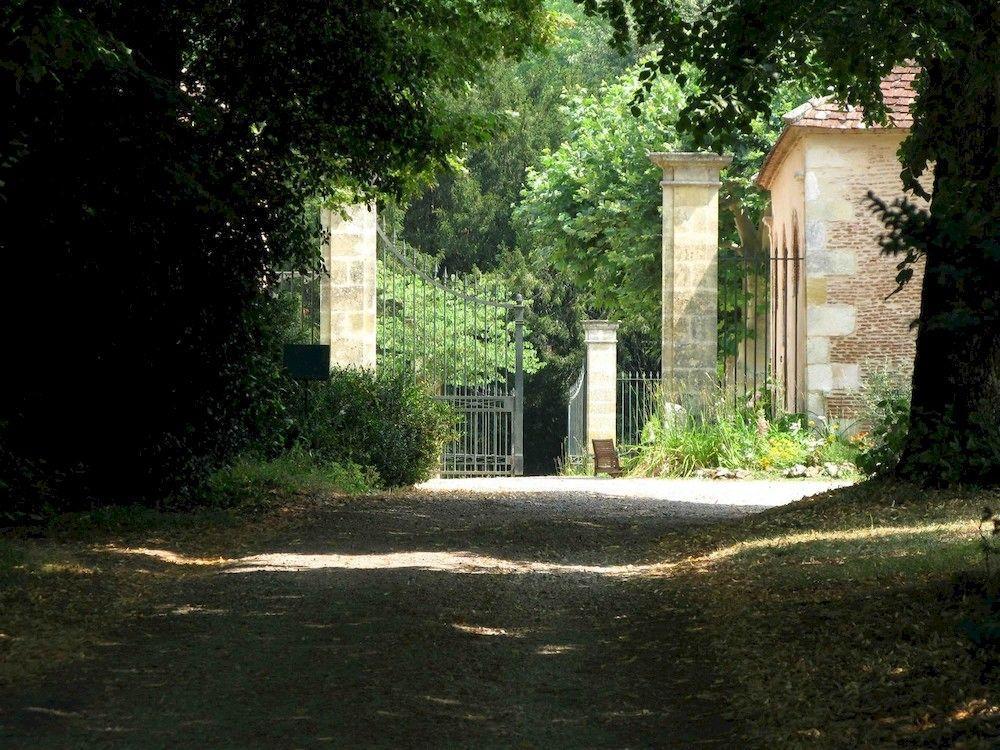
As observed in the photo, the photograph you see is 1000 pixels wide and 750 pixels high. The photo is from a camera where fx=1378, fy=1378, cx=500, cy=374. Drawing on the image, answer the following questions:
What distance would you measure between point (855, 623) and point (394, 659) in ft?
7.25

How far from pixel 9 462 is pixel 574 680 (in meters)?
6.43

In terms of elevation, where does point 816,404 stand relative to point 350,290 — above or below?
below

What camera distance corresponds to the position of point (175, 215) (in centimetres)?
1161

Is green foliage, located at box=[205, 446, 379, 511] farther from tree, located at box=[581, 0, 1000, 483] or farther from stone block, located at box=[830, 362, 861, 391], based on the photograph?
stone block, located at box=[830, 362, 861, 391]

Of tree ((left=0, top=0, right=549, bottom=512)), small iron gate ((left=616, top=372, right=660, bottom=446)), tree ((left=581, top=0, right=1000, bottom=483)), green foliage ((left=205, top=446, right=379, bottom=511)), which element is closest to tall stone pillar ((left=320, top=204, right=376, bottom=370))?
green foliage ((left=205, top=446, right=379, bottom=511))

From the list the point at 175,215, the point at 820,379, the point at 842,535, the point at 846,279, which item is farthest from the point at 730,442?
the point at 175,215

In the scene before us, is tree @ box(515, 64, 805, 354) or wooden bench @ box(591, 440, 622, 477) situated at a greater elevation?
tree @ box(515, 64, 805, 354)

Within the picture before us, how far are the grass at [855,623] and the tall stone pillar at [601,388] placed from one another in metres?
13.6

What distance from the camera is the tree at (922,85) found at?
962cm

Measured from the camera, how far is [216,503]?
12.8m

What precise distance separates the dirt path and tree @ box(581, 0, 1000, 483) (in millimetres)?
2770

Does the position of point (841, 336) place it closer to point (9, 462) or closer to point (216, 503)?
point (216, 503)

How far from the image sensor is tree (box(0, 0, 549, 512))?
10742 millimetres

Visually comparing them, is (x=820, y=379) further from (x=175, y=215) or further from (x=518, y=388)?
(x=175, y=215)
